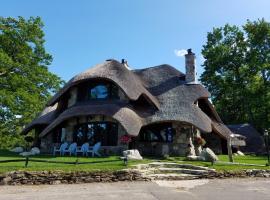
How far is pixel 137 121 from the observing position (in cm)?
2238

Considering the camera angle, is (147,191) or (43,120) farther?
(43,120)

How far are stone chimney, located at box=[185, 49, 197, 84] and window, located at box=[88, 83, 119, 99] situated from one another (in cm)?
603

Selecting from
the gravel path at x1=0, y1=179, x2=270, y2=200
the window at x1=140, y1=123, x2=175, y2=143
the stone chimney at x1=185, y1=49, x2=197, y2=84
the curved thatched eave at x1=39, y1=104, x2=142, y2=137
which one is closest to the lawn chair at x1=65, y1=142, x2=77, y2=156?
the curved thatched eave at x1=39, y1=104, x2=142, y2=137

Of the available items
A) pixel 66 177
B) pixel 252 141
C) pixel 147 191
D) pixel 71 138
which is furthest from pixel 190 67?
pixel 252 141

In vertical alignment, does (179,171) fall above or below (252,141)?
below

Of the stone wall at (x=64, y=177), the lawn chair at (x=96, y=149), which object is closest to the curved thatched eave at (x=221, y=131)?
the lawn chair at (x=96, y=149)

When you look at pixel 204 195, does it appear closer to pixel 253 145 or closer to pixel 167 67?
pixel 167 67

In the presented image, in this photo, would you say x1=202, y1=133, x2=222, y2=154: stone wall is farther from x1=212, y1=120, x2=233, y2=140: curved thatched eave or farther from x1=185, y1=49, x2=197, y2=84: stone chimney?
x1=185, y1=49, x2=197, y2=84: stone chimney

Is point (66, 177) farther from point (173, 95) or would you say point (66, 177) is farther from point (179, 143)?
point (173, 95)

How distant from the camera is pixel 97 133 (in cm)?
2367

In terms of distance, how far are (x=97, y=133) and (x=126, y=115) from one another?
9.91ft

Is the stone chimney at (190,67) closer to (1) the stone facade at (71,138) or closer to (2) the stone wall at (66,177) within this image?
(1) the stone facade at (71,138)

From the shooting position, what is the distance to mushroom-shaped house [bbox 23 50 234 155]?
2250 centimetres

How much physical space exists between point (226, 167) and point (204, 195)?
6202mm
